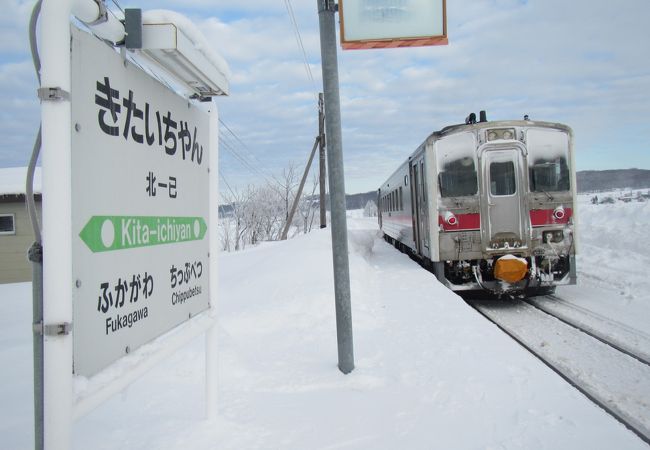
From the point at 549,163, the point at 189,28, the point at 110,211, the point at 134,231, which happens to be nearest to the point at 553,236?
the point at 549,163

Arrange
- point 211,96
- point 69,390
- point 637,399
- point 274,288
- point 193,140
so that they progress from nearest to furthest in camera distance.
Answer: point 69,390 → point 193,140 → point 211,96 → point 637,399 → point 274,288

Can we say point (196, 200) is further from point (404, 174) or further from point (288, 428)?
point (404, 174)

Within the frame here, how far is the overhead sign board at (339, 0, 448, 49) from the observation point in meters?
3.54

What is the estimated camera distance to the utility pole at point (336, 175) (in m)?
3.94

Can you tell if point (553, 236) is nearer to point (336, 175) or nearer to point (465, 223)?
point (465, 223)

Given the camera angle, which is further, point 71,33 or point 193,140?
point 193,140

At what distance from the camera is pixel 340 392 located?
354cm

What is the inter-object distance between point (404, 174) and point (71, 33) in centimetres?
1113

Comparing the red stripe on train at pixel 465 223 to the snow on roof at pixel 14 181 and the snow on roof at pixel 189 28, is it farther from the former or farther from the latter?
the snow on roof at pixel 14 181

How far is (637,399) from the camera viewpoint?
13.6 feet

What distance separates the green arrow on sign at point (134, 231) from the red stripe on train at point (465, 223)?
661 cm

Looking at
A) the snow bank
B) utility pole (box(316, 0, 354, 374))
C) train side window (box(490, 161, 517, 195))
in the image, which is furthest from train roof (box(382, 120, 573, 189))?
utility pole (box(316, 0, 354, 374))

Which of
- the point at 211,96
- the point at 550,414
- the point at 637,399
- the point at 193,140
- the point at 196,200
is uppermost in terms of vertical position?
the point at 211,96

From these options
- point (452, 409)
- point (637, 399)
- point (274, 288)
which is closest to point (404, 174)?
point (274, 288)
